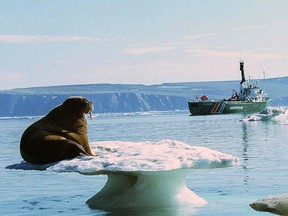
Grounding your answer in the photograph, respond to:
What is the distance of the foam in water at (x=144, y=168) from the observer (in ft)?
38.7

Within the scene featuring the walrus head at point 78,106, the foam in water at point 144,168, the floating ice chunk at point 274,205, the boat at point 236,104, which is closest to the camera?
the foam in water at point 144,168

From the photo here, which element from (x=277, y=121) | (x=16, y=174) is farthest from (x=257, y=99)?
(x=16, y=174)

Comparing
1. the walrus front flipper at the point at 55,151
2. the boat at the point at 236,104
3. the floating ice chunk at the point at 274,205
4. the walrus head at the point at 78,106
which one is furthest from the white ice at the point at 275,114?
the walrus front flipper at the point at 55,151

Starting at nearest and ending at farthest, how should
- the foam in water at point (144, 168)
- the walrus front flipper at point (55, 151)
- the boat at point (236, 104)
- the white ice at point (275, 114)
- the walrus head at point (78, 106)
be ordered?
the foam in water at point (144, 168) → the walrus front flipper at point (55, 151) → the walrus head at point (78, 106) → the white ice at point (275, 114) → the boat at point (236, 104)

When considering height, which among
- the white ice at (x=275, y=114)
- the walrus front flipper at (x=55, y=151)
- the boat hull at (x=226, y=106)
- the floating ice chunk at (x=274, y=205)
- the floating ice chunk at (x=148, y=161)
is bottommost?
the boat hull at (x=226, y=106)

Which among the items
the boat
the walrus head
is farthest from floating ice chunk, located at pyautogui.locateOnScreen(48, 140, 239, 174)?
the boat

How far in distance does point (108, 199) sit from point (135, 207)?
0.75 metres

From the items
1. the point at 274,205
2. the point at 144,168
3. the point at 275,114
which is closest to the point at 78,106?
the point at 144,168

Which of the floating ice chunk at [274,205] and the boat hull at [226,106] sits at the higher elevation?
the floating ice chunk at [274,205]

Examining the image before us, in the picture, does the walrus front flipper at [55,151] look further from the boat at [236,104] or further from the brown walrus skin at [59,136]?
the boat at [236,104]

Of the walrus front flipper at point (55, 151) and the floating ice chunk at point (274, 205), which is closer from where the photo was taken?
the floating ice chunk at point (274, 205)

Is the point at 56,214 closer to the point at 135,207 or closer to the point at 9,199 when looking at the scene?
the point at 135,207

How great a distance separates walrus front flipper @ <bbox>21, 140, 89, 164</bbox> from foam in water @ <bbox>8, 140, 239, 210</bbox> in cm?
21

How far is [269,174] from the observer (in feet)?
73.6
